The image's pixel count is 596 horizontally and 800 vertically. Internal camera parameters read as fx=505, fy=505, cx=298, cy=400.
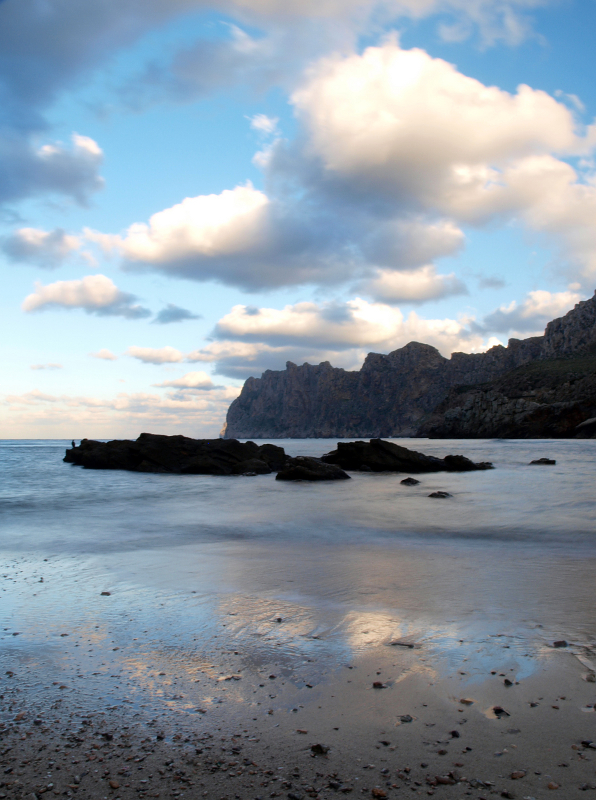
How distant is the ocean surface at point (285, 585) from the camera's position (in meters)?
4.79

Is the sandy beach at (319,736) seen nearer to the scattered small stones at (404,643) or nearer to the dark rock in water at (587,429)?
the scattered small stones at (404,643)

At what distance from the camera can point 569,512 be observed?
52.2ft

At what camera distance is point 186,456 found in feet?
120

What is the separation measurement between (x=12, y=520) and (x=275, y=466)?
22877 millimetres

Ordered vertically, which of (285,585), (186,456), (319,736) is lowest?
(285,585)

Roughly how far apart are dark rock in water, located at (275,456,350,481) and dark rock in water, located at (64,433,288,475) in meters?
4.80

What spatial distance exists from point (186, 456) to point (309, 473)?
38.1 feet

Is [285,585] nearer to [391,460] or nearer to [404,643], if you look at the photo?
[404,643]

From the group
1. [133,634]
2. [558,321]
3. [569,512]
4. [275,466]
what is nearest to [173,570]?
[133,634]

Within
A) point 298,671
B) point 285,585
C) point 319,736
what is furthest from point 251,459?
point 319,736

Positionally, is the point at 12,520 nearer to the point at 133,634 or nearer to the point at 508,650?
the point at 133,634

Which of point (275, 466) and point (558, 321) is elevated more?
point (558, 321)

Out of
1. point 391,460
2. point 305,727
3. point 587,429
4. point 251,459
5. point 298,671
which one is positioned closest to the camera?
point 305,727

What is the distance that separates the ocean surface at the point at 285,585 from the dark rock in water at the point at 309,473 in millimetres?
11025
